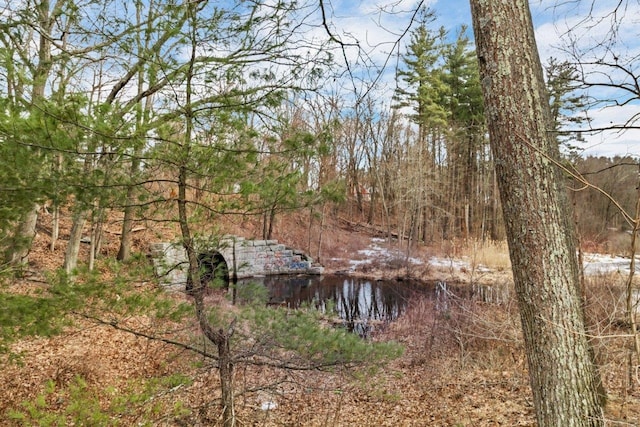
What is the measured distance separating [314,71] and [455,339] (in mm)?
5426

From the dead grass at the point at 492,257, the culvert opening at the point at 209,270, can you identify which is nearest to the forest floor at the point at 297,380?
the culvert opening at the point at 209,270

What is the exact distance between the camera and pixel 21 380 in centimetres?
439

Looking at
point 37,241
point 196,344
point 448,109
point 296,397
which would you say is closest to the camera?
point 196,344

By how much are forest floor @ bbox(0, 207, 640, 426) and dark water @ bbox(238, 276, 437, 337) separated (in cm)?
155

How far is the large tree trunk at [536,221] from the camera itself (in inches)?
75.2

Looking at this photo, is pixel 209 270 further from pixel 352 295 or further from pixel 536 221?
pixel 352 295

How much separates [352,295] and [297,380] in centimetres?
688

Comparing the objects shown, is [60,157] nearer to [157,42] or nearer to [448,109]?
[157,42]

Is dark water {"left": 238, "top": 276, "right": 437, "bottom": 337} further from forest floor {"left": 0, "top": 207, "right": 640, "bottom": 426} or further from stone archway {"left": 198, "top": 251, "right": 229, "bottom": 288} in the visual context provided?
stone archway {"left": 198, "top": 251, "right": 229, "bottom": 288}

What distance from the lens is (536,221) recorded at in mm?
1918

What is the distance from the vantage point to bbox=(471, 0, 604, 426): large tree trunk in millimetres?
1911

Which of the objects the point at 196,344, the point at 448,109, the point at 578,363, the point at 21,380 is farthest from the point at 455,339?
the point at 448,109

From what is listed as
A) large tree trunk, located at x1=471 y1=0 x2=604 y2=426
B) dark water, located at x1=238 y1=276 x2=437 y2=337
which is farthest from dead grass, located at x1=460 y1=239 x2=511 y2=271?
large tree trunk, located at x1=471 y1=0 x2=604 y2=426

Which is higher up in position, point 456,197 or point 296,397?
point 456,197
